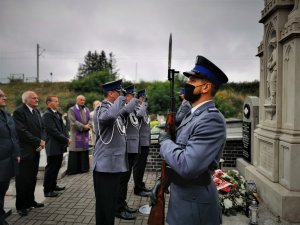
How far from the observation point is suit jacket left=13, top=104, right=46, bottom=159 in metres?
5.04

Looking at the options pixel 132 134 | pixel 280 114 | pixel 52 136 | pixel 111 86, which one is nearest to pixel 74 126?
pixel 52 136

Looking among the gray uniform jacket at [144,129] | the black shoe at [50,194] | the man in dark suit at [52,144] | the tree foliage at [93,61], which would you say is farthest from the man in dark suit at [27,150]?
the tree foliage at [93,61]

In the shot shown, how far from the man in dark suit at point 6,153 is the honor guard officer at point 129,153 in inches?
68.3

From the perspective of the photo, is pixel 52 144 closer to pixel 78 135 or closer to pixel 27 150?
pixel 27 150

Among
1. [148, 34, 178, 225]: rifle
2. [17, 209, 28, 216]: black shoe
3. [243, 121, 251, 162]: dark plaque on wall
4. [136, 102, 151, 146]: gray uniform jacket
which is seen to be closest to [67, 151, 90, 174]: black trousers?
[136, 102, 151, 146]: gray uniform jacket

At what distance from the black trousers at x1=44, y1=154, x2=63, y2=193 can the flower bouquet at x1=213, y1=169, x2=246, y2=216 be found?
3.34 metres

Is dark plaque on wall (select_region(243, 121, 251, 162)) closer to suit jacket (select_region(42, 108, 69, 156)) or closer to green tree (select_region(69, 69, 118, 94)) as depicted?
suit jacket (select_region(42, 108, 69, 156))

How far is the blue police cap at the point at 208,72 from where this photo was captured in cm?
230

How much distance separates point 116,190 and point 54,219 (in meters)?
1.61

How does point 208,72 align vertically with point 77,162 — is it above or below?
above

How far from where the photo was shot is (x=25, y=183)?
16.7ft

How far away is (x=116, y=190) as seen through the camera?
3838 millimetres

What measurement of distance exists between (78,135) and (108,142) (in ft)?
14.4

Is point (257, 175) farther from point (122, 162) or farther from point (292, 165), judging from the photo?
point (122, 162)
